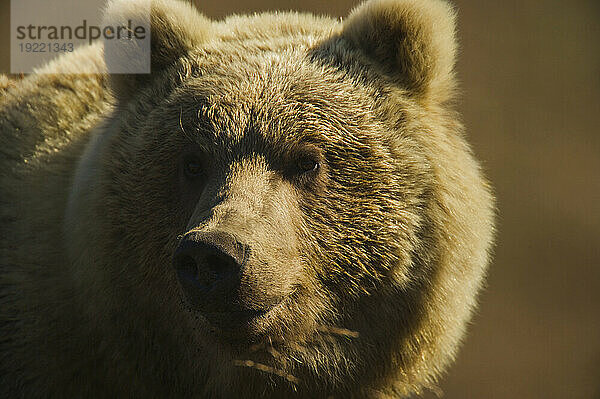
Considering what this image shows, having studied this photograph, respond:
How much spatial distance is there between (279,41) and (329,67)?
37cm

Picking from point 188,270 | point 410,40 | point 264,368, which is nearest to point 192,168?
point 188,270

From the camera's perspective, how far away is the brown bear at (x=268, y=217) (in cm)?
378

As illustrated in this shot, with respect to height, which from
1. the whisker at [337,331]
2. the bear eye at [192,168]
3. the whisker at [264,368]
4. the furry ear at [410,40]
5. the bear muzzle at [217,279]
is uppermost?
the furry ear at [410,40]

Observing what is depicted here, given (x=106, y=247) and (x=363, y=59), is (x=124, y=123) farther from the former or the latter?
(x=363, y=59)

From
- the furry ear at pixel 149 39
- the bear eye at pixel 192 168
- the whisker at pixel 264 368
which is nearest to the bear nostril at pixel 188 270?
the whisker at pixel 264 368

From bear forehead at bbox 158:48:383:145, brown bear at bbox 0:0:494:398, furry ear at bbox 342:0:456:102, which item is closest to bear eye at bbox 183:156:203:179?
brown bear at bbox 0:0:494:398

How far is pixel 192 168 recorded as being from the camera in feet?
12.8

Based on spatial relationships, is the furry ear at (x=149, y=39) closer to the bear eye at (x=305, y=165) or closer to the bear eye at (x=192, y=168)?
the bear eye at (x=192, y=168)

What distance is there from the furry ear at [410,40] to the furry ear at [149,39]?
2.92 feet

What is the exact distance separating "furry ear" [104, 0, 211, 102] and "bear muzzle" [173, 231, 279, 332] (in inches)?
58.6

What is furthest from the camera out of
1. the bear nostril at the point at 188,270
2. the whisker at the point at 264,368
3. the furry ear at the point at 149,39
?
the furry ear at the point at 149,39

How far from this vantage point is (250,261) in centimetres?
326

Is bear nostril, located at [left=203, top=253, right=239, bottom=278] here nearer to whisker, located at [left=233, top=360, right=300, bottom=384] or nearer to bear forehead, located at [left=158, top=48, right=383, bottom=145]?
whisker, located at [left=233, top=360, right=300, bottom=384]

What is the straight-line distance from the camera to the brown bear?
3779 mm
